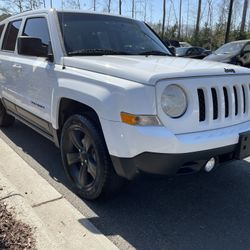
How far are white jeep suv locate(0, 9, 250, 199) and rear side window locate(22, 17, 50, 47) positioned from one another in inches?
1.0

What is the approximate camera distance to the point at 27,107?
4.82 m

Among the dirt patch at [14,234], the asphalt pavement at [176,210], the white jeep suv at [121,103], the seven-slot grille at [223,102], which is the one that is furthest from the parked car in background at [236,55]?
the dirt patch at [14,234]

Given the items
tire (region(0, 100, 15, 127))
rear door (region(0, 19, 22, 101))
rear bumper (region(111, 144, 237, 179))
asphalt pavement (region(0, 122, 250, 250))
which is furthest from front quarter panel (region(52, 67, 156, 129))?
tire (region(0, 100, 15, 127))

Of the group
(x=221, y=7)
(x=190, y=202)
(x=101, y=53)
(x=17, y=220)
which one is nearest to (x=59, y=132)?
(x=101, y=53)

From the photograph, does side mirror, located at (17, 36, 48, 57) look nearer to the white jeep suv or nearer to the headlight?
the white jeep suv

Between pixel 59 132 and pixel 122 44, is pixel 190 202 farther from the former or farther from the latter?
pixel 122 44

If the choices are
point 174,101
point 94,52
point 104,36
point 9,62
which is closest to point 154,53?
point 104,36

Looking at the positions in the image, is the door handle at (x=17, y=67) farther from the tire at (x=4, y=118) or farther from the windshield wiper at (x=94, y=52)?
the tire at (x=4, y=118)

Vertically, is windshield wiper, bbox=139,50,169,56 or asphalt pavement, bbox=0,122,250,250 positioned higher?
windshield wiper, bbox=139,50,169,56

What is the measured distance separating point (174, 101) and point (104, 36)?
66.1 inches

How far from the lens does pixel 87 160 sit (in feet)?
11.8

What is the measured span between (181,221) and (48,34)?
8.19 ft

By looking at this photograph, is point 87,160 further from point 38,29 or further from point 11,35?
point 11,35

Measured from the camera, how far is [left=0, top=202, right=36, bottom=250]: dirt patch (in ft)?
8.96
